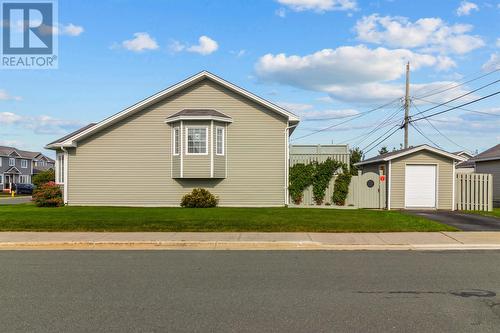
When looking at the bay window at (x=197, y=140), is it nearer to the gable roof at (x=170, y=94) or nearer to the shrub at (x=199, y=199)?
the shrub at (x=199, y=199)

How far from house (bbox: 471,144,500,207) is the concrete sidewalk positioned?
18714mm

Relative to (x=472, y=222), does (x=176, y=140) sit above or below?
above

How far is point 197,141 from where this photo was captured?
21422 mm

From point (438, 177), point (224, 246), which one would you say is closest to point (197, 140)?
point (224, 246)

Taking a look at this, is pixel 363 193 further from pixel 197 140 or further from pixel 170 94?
pixel 170 94

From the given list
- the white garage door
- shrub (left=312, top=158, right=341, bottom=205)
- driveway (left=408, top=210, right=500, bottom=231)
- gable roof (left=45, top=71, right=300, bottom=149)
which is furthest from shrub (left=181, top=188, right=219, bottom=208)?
driveway (left=408, top=210, right=500, bottom=231)

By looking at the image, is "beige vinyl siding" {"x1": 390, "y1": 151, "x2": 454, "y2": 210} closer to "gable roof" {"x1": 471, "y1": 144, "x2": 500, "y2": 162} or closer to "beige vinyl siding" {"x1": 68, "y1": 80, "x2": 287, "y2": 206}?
"beige vinyl siding" {"x1": 68, "y1": 80, "x2": 287, "y2": 206}

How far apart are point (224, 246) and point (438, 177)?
1434 centimetres

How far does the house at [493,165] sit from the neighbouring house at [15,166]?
215 feet

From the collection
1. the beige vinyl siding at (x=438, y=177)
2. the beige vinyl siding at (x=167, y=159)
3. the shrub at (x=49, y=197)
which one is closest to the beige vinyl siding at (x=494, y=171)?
the beige vinyl siding at (x=438, y=177)
